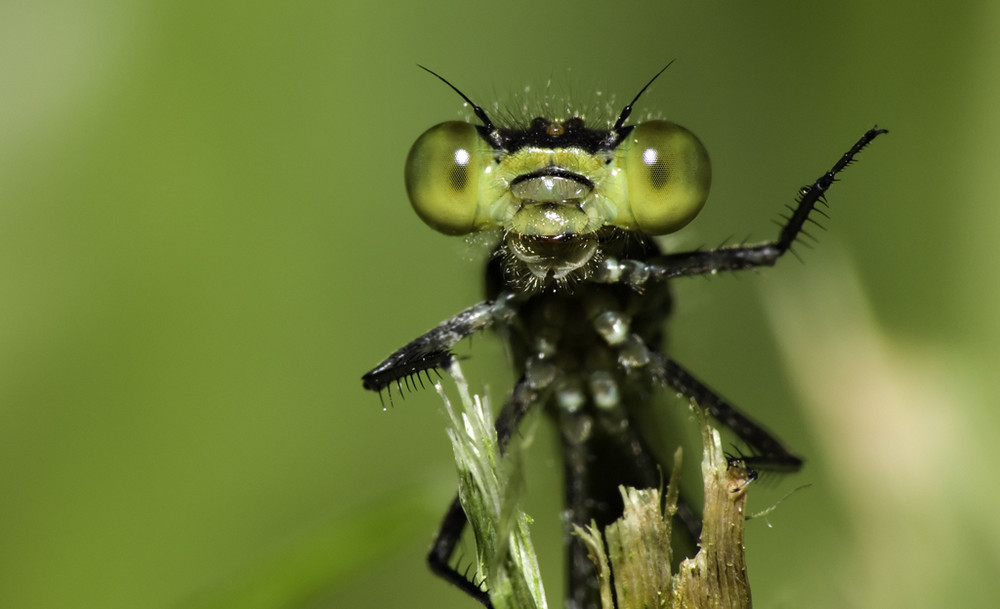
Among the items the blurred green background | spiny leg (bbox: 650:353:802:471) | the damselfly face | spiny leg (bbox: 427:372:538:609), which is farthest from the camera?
the blurred green background

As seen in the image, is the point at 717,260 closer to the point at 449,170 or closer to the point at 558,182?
the point at 558,182

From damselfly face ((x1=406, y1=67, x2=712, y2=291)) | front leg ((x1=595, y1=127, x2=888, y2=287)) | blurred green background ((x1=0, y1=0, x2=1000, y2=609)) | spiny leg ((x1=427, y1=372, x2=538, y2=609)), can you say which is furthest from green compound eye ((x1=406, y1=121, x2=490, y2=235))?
blurred green background ((x1=0, y1=0, x2=1000, y2=609))

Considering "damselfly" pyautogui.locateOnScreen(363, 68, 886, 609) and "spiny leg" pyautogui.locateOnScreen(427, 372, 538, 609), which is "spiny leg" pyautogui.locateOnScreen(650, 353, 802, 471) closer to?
"damselfly" pyautogui.locateOnScreen(363, 68, 886, 609)

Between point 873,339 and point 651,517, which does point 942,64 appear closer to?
point 873,339

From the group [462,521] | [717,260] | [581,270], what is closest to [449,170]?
[581,270]

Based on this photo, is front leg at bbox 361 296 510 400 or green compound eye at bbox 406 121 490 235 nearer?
green compound eye at bbox 406 121 490 235

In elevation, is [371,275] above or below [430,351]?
above
